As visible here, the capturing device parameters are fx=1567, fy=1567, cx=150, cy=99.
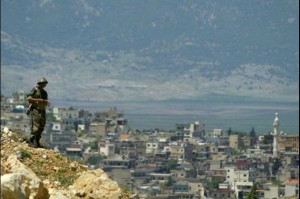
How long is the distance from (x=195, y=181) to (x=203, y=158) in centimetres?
2147

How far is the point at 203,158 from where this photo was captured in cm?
10606

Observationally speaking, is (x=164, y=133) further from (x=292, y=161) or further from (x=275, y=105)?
(x=275, y=105)

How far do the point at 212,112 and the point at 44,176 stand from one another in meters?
154

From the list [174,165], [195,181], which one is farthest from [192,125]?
[195,181]

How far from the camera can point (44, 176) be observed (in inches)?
522

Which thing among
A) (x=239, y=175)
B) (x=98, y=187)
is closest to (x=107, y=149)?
(x=239, y=175)

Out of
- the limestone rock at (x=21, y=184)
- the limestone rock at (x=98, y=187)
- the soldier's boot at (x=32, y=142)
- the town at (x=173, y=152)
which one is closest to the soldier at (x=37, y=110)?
the soldier's boot at (x=32, y=142)

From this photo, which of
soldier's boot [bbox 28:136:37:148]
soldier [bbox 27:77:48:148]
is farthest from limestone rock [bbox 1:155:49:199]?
soldier [bbox 27:77:48:148]

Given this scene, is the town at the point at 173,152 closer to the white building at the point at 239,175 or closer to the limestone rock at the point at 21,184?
the white building at the point at 239,175

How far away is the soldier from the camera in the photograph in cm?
1441

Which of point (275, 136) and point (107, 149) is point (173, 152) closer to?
point (107, 149)

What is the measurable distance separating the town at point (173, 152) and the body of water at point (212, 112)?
8.83 m

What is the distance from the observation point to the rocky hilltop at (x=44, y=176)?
11.2 m

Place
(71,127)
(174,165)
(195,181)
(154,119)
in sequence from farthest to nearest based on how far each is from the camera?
(154,119) → (71,127) → (174,165) → (195,181)
